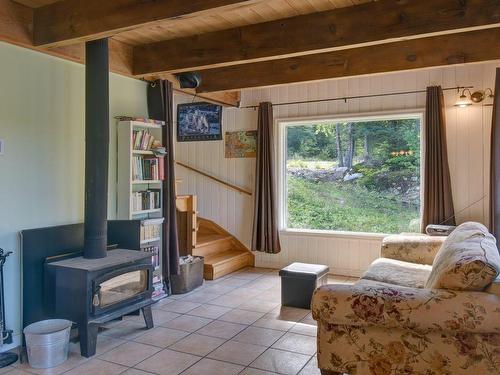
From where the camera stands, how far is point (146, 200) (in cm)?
434

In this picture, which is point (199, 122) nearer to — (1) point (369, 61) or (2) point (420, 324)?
(1) point (369, 61)

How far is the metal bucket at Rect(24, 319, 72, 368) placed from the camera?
2.88 metres

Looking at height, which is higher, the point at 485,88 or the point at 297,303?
the point at 485,88

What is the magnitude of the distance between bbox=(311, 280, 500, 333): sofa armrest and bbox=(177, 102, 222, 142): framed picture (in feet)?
13.1

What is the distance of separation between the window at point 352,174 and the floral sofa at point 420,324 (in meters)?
2.69

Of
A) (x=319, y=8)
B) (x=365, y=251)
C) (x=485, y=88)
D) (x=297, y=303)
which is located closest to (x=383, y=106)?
(x=485, y=88)

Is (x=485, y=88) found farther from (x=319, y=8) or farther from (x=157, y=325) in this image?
(x=157, y=325)

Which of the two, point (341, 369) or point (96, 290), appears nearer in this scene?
point (341, 369)

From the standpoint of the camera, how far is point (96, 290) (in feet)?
10.0

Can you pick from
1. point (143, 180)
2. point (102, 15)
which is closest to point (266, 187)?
point (143, 180)

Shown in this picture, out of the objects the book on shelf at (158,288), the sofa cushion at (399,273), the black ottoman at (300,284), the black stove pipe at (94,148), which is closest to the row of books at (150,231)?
the book on shelf at (158,288)

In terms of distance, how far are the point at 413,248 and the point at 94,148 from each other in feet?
10.2

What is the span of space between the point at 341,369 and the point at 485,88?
3.68 meters

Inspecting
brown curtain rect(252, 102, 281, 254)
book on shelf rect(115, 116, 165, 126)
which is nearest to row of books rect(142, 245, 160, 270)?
book on shelf rect(115, 116, 165, 126)
